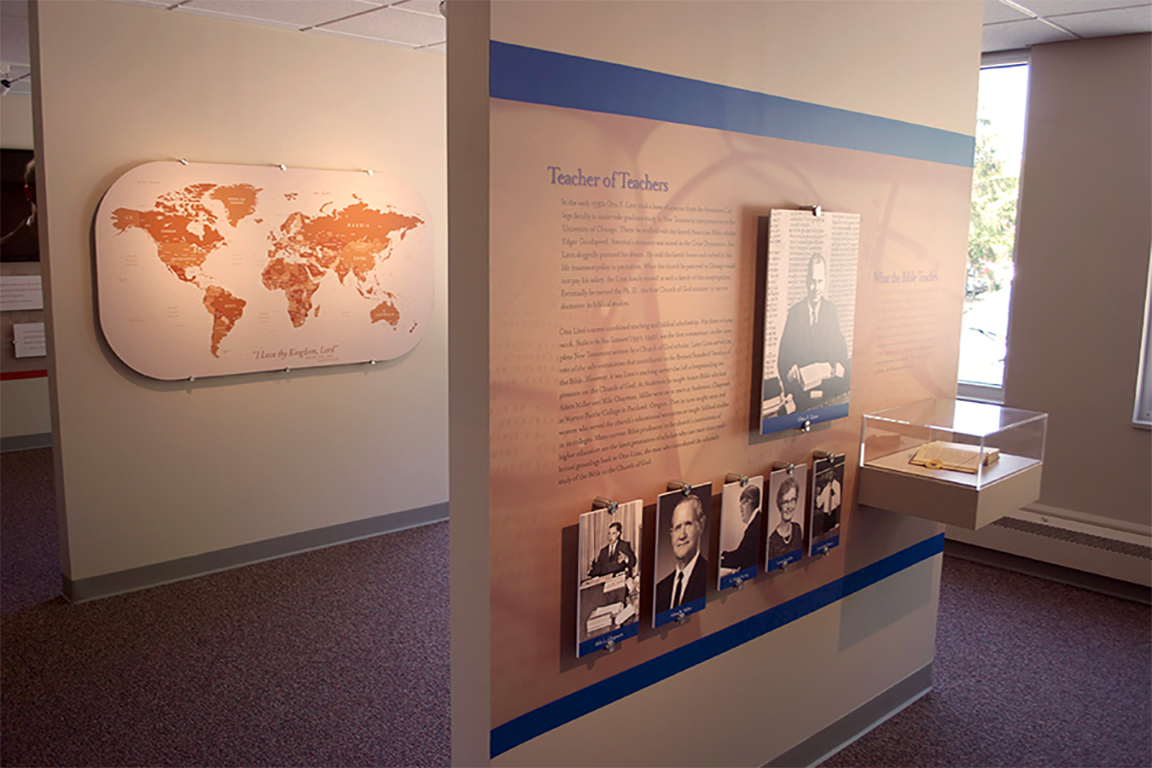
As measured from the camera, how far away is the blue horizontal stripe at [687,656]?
2033 millimetres

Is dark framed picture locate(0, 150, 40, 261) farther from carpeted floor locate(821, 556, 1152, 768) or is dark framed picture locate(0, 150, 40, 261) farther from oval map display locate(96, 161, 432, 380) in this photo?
carpeted floor locate(821, 556, 1152, 768)

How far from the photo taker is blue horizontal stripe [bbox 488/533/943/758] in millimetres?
2033

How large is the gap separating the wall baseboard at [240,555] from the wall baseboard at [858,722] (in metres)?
3.15

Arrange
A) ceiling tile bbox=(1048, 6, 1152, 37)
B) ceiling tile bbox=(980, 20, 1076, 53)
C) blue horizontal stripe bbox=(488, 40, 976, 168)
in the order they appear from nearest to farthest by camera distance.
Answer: blue horizontal stripe bbox=(488, 40, 976, 168), ceiling tile bbox=(1048, 6, 1152, 37), ceiling tile bbox=(980, 20, 1076, 53)

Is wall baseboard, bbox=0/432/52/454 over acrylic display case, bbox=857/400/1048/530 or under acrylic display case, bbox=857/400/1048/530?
under

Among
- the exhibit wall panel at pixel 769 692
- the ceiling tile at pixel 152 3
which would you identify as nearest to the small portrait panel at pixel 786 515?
the exhibit wall panel at pixel 769 692

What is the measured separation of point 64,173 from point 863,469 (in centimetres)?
394

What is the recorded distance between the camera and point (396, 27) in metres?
4.57

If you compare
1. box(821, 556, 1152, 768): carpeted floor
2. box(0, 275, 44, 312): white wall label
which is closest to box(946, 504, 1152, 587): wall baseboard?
box(821, 556, 1152, 768): carpeted floor

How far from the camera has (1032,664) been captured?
3840mm

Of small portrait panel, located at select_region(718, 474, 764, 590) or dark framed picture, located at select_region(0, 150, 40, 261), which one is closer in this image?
small portrait panel, located at select_region(718, 474, 764, 590)

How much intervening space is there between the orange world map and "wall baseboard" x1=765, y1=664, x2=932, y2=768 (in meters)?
3.42

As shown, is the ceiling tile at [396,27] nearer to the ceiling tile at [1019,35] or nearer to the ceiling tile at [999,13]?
the ceiling tile at [999,13]

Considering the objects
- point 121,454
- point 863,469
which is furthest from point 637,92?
point 121,454
